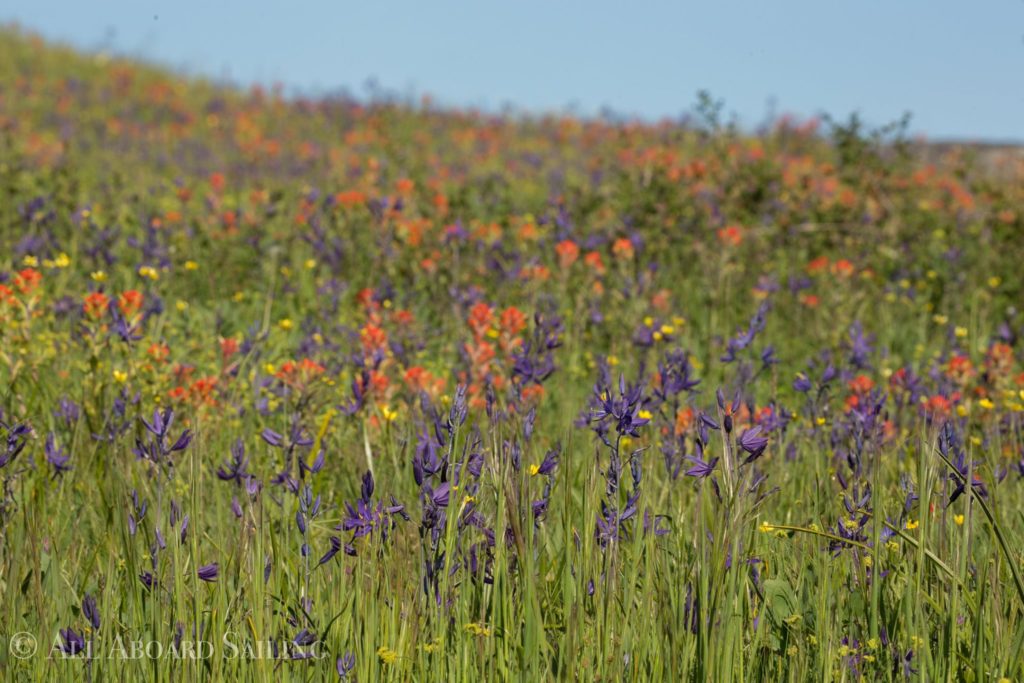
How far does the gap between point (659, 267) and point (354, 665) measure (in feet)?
17.7

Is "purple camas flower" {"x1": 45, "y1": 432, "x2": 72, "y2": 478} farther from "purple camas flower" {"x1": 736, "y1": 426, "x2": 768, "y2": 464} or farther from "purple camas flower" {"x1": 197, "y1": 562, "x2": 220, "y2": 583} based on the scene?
"purple camas flower" {"x1": 736, "y1": 426, "x2": 768, "y2": 464}

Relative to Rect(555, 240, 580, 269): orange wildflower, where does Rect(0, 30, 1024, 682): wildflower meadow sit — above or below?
below

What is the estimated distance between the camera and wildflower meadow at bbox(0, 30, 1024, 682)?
2.14 metres

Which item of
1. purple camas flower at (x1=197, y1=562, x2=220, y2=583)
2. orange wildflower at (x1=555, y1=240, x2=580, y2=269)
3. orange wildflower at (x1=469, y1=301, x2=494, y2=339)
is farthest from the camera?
orange wildflower at (x1=555, y1=240, x2=580, y2=269)

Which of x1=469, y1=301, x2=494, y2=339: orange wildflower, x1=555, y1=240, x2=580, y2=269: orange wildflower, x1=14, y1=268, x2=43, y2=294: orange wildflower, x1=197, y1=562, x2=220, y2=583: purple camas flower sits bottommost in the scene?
x1=197, y1=562, x2=220, y2=583: purple camas flower

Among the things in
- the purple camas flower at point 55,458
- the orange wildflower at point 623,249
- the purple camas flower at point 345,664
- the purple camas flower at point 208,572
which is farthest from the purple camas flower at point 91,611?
the orange wildflower at point 623,249

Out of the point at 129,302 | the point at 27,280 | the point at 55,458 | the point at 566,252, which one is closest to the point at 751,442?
the point at 55,458

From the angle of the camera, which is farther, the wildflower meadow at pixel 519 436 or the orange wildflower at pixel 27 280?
the orange wildflower at pixel 27 280

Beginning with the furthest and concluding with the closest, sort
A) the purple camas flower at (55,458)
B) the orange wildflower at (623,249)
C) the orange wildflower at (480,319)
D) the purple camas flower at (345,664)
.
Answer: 1. the orange wildflower at (623,249)
2. the orange wildflower at (480,319)
3. the purple camas flower at (55,458)
4. the purple camas flower at (345,664)

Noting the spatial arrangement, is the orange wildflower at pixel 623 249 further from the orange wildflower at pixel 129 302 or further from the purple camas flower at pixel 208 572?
the purple camas flower at pixel 208 572

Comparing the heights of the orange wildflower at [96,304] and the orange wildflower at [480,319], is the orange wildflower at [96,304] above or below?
above

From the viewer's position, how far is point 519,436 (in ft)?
7.51

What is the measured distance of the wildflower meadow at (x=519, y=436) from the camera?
7.03 feet

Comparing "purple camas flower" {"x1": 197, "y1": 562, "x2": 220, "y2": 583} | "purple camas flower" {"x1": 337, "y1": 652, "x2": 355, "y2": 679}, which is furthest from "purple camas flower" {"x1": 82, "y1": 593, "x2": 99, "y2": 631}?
"purple camas flower" {"x1": 337, "y1": 652, "x2": 355, "y2": 679}
